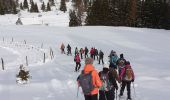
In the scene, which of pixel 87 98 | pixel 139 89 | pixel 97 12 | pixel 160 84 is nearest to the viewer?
pixel 87 98

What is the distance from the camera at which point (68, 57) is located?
126 ft

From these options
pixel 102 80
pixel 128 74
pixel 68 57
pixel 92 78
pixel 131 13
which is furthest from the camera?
pixel 131 13

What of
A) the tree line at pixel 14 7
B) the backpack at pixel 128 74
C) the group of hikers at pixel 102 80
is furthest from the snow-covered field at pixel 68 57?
the tree line at pixel 14 7

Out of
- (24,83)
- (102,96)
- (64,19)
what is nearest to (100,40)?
(24,83)

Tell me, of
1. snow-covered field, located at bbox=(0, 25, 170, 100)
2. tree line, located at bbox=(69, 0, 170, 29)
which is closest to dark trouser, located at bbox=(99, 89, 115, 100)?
snow-covered field, located at bbox=(0, 25, 170, 100)

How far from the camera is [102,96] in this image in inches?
456

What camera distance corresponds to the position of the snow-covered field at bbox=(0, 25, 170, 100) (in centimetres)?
1638

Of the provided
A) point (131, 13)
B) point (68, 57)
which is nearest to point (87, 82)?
point (68, 57)

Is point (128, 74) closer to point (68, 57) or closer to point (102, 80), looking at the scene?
point (102, 80)

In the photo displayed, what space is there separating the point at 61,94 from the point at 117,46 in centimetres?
3755

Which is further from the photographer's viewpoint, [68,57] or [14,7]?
[14,7]

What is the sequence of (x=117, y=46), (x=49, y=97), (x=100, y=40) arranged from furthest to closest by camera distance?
(x=100, y=40), (x=117, y=46), (x=49, y=97)

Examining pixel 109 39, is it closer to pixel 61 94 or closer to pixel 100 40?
pixel 100 40

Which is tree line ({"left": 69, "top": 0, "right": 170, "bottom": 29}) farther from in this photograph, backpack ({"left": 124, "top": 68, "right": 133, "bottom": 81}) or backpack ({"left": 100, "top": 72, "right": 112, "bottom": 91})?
backpack ({"left": 100, "top": 72, "right": 112, "bottom": 91})
